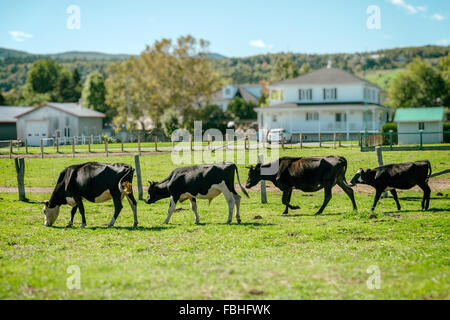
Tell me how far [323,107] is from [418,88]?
3345cm

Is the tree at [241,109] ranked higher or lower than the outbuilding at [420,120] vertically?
higher

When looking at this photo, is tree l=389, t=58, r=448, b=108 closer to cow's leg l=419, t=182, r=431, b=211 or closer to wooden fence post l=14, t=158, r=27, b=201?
cow's leg l=419, t=182, r=431, b=211

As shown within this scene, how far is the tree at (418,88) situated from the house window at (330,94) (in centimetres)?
2569

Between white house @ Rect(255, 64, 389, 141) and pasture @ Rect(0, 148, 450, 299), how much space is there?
39.1 metres

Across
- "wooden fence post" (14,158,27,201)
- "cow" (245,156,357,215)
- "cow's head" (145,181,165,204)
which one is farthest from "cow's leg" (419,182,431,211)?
"wooden fence post" (14,158,27,201)

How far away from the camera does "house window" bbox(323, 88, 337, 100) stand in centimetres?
6025

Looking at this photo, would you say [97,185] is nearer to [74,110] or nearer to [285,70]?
[74,110]

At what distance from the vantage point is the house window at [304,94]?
60.8 m

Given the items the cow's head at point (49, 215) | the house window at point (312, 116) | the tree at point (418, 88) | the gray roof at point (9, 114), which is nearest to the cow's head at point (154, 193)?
the cow's head at point (49, 215)

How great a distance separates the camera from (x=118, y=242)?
11336 millimetres

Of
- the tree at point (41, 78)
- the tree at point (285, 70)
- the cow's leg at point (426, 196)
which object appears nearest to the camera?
the cow's leg at point (426, 196)

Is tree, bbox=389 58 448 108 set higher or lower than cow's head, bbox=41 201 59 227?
higher

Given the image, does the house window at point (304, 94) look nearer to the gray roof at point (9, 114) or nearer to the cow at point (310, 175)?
the gray roof at point (9, 114)
